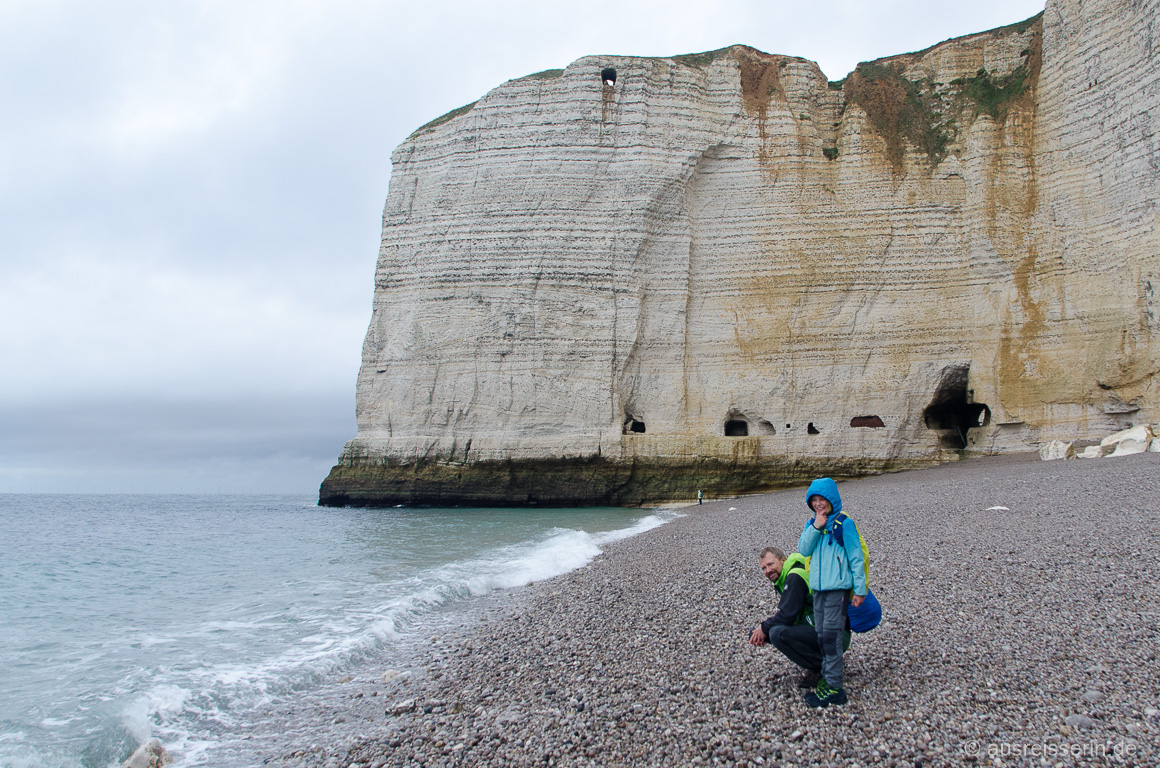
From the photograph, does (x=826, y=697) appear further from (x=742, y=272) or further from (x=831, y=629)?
(x=742, y=272)

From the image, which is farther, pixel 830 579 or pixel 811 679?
pixel 811 679

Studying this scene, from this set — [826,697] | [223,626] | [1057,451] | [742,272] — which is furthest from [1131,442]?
[223,626]

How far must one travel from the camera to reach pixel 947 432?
19.0 metres

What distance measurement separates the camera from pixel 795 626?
3.06 m

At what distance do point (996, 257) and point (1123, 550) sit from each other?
15.7m

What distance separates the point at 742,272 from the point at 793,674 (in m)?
18.0

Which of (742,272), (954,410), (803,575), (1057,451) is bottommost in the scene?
(803,575)

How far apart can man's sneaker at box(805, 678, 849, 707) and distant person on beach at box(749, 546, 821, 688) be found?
3.9 inches

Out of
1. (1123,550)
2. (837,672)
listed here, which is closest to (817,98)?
(1123,550)

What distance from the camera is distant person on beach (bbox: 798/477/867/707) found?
290cm

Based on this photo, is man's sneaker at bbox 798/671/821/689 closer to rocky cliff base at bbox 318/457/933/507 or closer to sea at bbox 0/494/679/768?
sea at bbox 0/494/679/768

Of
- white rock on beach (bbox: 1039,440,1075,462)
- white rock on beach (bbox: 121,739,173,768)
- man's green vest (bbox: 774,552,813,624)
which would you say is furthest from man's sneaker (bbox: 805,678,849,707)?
A: white rock on beach (bbox: 1039,440,1075,462)

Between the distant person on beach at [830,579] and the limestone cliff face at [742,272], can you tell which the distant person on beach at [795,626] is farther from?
the limestone cliff face at [742,272]

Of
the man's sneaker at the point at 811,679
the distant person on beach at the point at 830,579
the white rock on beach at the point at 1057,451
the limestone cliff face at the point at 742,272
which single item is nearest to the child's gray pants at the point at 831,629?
the distant person on beach at the point at 830,579
